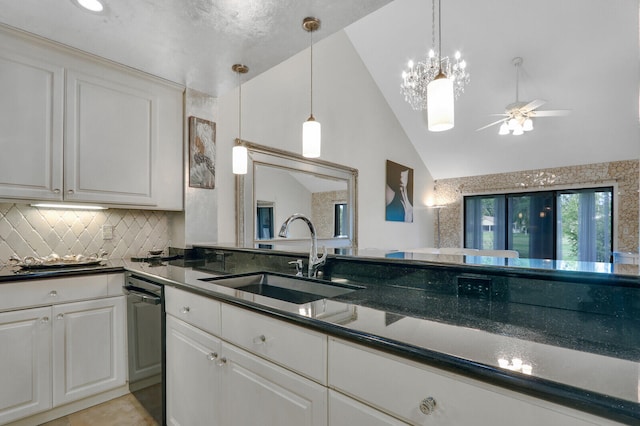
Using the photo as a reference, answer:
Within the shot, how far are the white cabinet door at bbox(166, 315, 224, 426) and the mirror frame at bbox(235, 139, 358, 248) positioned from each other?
1.00m

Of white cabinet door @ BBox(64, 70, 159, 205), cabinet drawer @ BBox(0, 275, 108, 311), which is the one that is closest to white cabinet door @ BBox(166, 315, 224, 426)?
cabinet drawer @ BBox(0, 275, 108, 311)

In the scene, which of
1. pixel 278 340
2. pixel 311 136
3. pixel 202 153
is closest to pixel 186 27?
pixel 311 136

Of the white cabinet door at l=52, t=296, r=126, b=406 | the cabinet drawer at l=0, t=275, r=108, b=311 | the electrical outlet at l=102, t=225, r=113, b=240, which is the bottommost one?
the white cabinet door at l=52, t=296, r=126, b=406

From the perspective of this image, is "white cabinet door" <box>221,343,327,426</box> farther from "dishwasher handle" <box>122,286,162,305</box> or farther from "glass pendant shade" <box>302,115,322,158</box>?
"glass pendant shade" <box>302,115,322,158</box>

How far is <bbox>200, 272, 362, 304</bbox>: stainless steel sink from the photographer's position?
1.55 meters

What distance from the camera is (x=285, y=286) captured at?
71.0 inches

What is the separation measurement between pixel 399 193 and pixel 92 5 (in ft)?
15.6

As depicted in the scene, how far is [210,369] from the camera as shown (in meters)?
1.39

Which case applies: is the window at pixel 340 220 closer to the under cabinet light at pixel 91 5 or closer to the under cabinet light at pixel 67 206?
the under cabinet light at pixel 67 206

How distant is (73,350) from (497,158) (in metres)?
6.22

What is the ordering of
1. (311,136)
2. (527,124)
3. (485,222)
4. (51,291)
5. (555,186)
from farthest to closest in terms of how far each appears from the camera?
(485,222)
(555,186)
(527,124)
(311,136)
(51,291)

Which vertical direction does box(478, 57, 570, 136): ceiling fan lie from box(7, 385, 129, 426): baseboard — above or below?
above

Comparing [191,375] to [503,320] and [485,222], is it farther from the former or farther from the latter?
[485,222]

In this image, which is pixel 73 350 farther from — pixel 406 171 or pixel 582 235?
pixel 582 235
